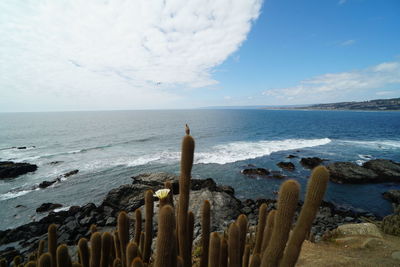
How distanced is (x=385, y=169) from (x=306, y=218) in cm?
3140

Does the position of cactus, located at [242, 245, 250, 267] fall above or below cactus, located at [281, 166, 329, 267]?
below

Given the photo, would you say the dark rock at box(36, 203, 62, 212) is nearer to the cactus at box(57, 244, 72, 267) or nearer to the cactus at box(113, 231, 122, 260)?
the cactus at box(113, 231, 122, 260)

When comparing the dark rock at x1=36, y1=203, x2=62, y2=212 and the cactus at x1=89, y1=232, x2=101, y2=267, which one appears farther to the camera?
the dark rock at x1=36, y1=203, x2=62, y2=212

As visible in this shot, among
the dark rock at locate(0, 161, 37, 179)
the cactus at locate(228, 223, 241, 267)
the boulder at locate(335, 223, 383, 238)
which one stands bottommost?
the dark rock at locate(0, 161, 37, 179)

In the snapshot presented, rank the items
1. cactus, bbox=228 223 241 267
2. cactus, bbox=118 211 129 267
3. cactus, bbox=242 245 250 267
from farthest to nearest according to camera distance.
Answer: cactus, bbox=242 245 250 267, cactus, bbox=118 211 129 267, cactus, bbox=228 223 241 267

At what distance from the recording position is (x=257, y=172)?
26906mm

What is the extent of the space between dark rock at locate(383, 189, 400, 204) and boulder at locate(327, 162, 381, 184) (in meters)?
3.49

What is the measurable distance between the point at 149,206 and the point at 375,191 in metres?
26.8

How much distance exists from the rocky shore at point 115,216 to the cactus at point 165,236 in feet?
37.0

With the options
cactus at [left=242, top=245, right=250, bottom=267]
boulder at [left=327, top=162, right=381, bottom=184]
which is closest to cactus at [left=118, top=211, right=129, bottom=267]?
cactus at [left=242, top=245, right=250, bottom=267]

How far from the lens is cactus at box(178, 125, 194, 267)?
3242mm

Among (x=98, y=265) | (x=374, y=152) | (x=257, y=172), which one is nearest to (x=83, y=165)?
(x=257, y=172)

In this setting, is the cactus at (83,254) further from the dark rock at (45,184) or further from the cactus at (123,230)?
the dark rock at (45,184)

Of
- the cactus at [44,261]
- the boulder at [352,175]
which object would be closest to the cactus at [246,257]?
the cactus at [44,261]
